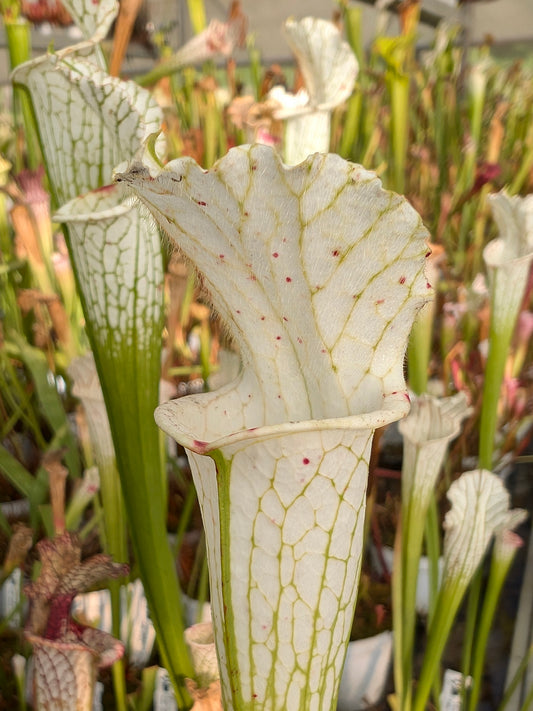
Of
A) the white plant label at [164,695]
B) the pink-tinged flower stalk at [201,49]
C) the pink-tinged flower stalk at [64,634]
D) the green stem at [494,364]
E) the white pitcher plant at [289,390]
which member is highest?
the pink-tinged flower stalk at [201,49]

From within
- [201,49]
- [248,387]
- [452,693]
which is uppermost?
[201,49]

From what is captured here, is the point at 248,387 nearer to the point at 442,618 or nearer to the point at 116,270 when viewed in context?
the point at 116,270

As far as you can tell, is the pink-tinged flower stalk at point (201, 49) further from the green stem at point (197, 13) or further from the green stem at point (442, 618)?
the green stem at point (442, 618)

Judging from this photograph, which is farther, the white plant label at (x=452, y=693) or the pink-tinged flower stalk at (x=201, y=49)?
the pink-tinged flower stalk at (x=201, y=49)

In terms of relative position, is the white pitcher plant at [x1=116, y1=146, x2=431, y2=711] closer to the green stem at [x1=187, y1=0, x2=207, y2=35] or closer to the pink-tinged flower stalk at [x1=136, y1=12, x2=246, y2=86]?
the pink-tinged flower stalk at [x1=136, y1=12, x2=246, y2=86]

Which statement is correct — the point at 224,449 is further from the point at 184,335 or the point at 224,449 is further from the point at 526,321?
the point at 184,335

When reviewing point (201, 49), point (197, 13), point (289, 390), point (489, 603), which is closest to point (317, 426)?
point (289, 390)

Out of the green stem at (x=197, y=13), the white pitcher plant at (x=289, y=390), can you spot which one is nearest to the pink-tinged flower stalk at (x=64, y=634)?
the white pitcher plant at (x=289, y=390)

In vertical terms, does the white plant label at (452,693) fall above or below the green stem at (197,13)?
below
